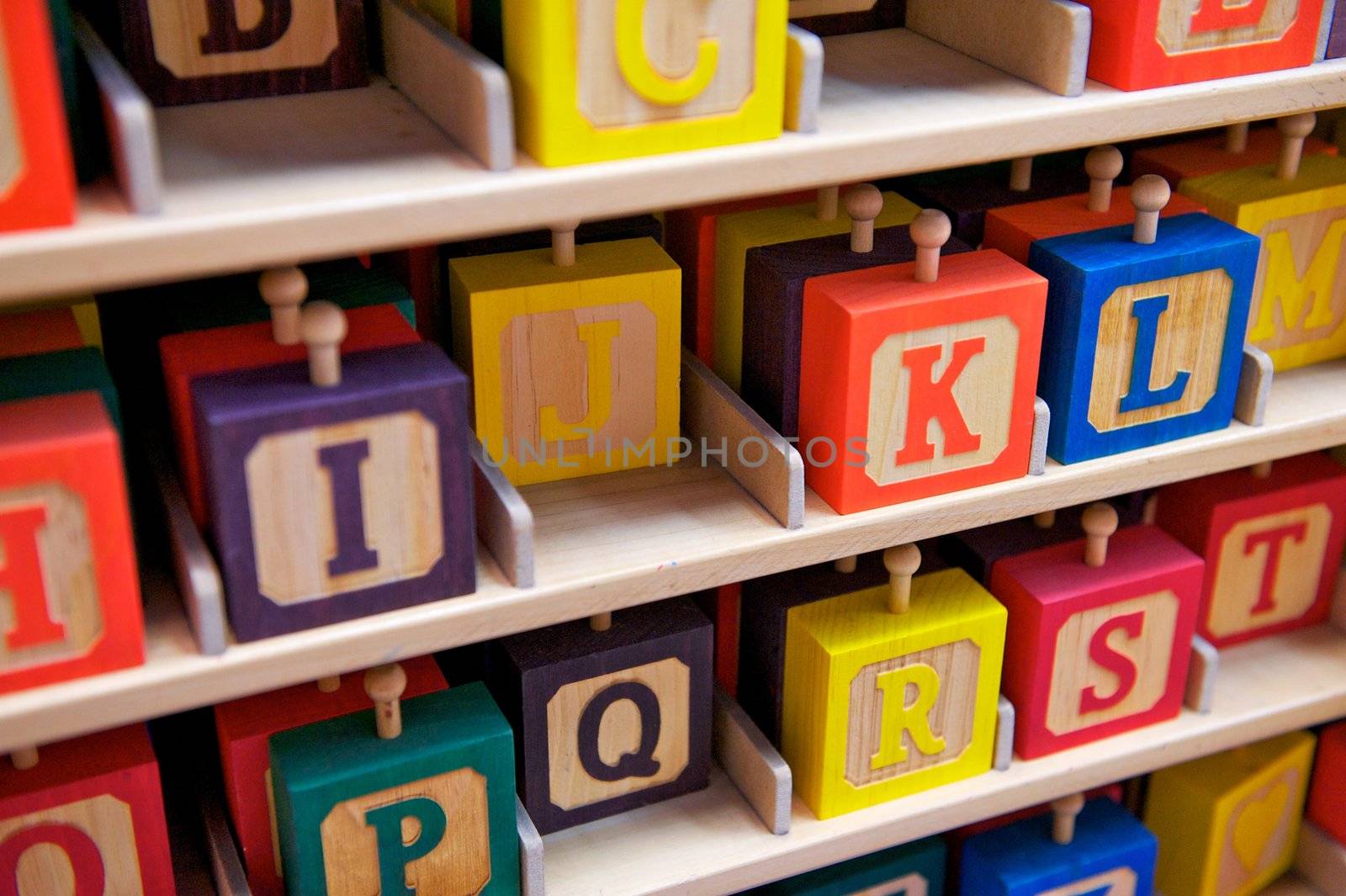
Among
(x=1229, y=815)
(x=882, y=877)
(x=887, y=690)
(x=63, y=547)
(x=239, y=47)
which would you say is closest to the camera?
(x=63, y=547)

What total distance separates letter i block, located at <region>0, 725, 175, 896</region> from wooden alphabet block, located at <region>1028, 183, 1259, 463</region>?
2.70 ft

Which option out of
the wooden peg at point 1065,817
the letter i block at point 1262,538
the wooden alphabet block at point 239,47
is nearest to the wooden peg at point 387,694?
the wooden alphabet block at point 239,47

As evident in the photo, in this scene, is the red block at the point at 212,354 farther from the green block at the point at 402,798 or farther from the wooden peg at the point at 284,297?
the green block at the point at 402,798

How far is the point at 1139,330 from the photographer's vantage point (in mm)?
1288

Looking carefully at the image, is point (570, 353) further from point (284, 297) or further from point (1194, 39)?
point (1194, 39)

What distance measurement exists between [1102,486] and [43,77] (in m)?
0.92

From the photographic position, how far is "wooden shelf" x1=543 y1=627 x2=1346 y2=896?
1331mm

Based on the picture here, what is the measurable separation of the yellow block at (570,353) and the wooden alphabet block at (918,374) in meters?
0.13

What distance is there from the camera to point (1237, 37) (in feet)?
3.91

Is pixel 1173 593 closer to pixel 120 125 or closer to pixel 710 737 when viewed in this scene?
pixel 710 737

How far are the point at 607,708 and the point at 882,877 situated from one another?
0.40 metres

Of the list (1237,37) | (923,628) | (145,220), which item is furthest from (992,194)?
(145,220)

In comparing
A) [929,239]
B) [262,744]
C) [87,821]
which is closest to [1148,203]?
[929,239]

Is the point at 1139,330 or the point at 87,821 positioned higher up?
the point at 1139,330
